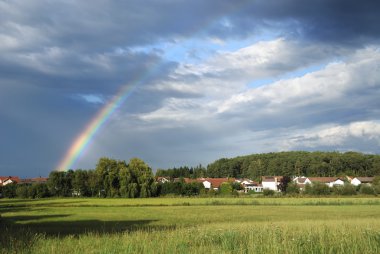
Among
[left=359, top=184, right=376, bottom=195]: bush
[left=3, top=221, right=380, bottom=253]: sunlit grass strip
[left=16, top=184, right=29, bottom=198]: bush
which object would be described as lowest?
[left=359, top=184, right=376, bottom=195]: bush

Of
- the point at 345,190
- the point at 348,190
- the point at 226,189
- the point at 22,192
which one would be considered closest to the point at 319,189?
the point at 345,190

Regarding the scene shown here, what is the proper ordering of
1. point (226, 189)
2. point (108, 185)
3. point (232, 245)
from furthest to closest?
point (226, 189), point (108, 185), point (232, 245)

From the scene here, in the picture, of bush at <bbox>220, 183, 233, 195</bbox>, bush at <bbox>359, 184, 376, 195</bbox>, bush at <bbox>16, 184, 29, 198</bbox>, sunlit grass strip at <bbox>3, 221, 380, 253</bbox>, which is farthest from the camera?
bush at <bbox>16, 184, 29, 198</bbox>

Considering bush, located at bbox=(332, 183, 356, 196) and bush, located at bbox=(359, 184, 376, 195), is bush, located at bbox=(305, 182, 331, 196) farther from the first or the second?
bush, located at bbox=(359, 184, 376, 195)

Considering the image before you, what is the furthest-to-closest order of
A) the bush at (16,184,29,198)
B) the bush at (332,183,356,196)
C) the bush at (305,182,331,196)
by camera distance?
1. the bush at (16,184,29,198)
2. the bush at (305,182,331,196)
3. the bush at (332,183,356,196)

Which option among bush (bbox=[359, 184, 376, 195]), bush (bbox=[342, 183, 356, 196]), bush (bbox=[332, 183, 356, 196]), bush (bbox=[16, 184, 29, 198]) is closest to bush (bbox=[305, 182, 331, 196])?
bush (bbox=[332, 183, 356, 196])

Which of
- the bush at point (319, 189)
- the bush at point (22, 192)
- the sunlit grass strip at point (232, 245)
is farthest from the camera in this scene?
the bush at point (22, 192)

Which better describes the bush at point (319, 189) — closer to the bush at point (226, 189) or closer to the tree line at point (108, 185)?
the bush at point (226, 189)

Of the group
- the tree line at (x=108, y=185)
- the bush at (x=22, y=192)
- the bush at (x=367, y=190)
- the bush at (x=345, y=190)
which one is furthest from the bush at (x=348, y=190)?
the bush at (x=22, y=192)

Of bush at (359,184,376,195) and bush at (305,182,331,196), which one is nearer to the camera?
bush at (359,184,376,195)

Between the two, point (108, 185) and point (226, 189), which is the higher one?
point (108, 185)

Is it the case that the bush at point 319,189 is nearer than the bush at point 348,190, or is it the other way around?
the bush at point 348,190

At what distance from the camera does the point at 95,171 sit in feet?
396

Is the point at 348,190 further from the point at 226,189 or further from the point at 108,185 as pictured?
the point at 108,185
